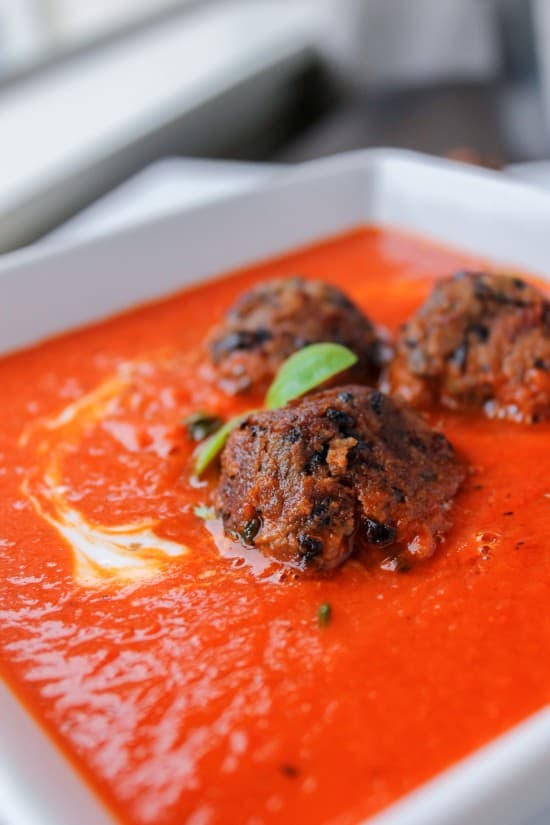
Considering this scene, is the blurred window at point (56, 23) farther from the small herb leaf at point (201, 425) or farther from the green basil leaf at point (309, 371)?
the green basil leaf at point (309, 371)

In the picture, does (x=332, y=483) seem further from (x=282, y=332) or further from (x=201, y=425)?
(x=282, y=332)

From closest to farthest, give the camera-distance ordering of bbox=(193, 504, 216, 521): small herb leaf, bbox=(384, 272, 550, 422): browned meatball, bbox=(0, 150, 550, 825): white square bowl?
bbox=(193, 504, 216, 521): small herb leaf
bbox=(384, 272, 550, 422): browned meatball
bbox=(0, 150, 550, 825): white square bowl

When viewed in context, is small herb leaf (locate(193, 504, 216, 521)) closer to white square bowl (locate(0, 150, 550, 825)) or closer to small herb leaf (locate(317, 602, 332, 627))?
small herb leaf (locate(317, 602, 332, 627))

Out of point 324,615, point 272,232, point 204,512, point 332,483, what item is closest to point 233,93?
point 272,232

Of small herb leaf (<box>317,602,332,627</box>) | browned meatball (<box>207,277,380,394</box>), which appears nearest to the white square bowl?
browned meatball (<box>207,277,380,394</box>)

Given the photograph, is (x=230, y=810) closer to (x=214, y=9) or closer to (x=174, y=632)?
(x=174, y=632)

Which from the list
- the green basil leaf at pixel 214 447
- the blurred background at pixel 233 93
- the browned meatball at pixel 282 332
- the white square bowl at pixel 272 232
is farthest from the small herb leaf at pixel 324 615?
the blurred background at pixel 233 93
